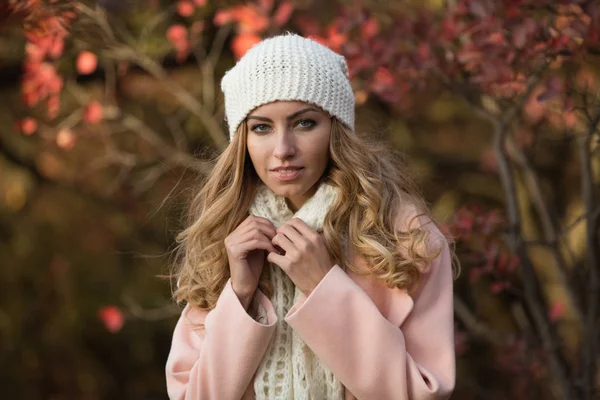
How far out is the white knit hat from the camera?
7.54 feet

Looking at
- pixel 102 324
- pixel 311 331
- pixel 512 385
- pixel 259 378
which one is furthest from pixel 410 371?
pixel 102 324

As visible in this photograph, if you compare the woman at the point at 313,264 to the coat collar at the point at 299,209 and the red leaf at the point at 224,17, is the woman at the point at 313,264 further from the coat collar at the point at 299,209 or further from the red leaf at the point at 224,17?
the red leaf at the point at 224,17

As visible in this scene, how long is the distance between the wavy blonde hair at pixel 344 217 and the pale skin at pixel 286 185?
63mm

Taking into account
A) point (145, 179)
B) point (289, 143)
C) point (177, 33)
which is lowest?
point (145, 179)

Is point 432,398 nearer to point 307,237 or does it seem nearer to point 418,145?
point 307,237

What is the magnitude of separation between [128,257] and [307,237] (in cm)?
349

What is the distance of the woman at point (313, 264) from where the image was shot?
2270mm

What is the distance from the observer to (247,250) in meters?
2.34

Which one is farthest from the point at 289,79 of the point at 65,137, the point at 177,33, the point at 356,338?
the point at 65,137

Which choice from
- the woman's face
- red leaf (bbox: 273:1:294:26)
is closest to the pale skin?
the woman's face

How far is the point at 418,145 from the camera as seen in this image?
550cm

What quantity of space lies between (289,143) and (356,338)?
57cm

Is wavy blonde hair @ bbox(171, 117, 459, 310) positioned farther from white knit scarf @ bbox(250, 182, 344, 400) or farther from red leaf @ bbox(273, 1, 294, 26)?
red leaf @ bbox(273, 1, 294, 26)

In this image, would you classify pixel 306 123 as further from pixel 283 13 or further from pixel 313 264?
pixel 283 13
